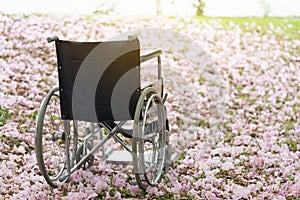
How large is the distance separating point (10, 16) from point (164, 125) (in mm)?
4181


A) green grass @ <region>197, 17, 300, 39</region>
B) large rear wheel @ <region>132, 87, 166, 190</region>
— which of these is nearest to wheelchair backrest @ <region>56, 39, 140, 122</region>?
large rear wheel @ <region>132, 87, 166, 190</region>

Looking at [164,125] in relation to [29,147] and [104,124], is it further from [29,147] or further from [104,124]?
[29,147]

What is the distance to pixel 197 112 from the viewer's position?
16.8 ft

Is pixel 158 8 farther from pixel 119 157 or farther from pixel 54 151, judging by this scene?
pixel 54 151

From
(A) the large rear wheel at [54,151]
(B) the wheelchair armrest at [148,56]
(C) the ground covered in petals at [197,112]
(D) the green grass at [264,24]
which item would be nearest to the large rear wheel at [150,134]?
(C) the ground covered in petals at [197,112]

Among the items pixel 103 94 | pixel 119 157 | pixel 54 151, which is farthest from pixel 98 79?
pixel 119 157

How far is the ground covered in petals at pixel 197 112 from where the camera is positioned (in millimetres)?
3371

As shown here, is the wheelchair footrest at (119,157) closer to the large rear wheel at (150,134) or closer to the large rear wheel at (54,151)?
the large rear wheel at (150,134)

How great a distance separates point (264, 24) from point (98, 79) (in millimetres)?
5537

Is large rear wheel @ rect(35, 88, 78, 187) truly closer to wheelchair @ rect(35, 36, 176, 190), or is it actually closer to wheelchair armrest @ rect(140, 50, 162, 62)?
wheelchair @ rect(35, 36, 176, 190)

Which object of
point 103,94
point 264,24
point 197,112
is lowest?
point 197,112

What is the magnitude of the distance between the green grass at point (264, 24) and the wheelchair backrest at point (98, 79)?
4.94 m

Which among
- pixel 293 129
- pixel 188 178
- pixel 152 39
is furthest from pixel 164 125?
pixel 152 39

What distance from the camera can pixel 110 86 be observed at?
10.3 ft
